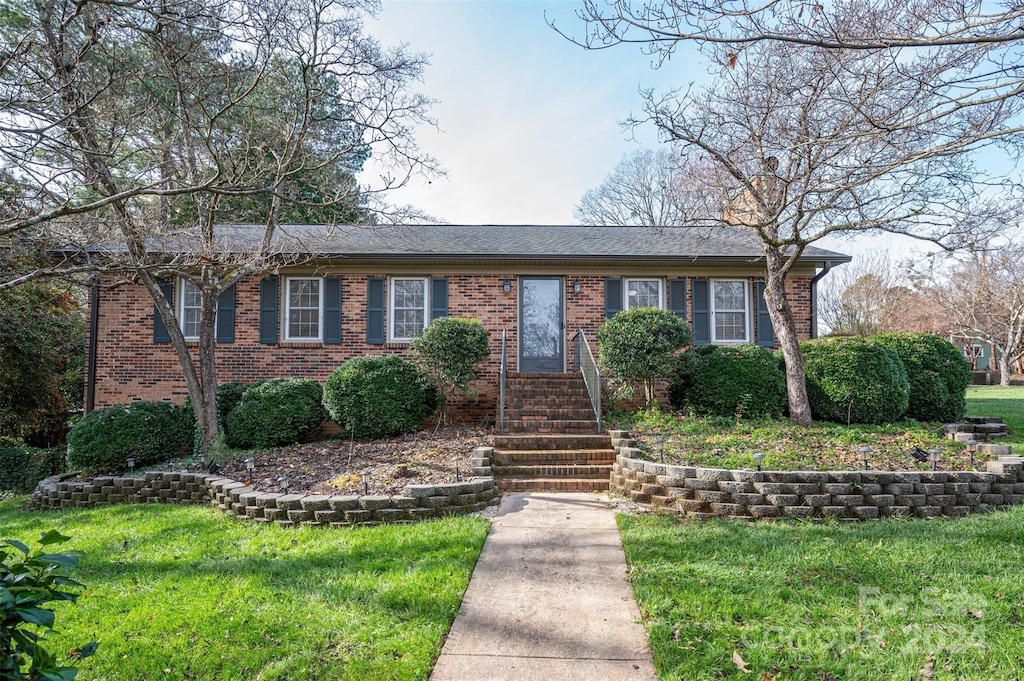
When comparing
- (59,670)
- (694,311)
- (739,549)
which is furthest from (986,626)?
(694,311)

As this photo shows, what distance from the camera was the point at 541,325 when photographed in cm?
1055

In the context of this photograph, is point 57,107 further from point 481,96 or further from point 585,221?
point 585,221

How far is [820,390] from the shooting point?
8.56m

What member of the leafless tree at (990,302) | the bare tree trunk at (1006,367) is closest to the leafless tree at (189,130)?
the leafless tree at (990,302)

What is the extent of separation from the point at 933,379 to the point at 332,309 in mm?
10473

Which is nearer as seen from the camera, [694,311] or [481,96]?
[481,96]

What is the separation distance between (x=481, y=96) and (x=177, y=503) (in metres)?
7.28

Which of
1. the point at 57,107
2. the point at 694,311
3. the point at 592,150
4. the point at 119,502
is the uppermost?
the point at 592,150

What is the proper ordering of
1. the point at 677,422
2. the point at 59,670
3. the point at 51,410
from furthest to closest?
the point at 51,410
the point at 677,422
the point at 59,670

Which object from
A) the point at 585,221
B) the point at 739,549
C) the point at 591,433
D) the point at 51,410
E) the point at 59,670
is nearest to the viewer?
the point at 59,670

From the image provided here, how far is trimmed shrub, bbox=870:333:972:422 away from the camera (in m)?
8.55

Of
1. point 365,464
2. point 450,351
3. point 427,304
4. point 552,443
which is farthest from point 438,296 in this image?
point 552,443

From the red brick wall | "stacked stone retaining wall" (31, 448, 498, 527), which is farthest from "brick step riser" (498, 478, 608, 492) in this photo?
the red brick wall

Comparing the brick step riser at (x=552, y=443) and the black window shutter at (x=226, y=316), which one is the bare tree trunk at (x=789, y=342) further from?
the black window shutter at (x=226, y=316)
